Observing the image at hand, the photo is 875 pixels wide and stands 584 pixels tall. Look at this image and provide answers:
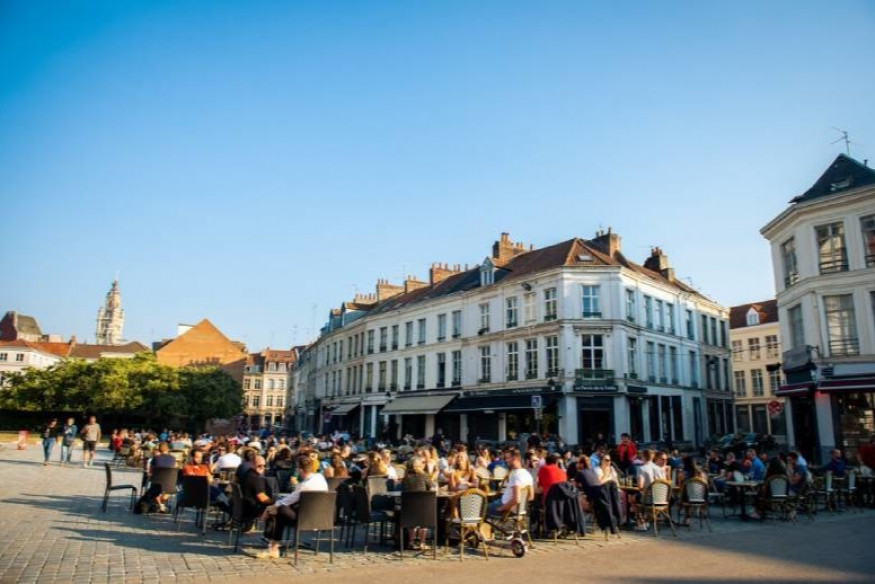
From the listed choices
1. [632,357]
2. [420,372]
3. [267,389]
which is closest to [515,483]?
[632,357]

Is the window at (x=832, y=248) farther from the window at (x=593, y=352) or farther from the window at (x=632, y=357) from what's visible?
the window at (x=593, y=352)

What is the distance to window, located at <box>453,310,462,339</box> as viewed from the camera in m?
34.8

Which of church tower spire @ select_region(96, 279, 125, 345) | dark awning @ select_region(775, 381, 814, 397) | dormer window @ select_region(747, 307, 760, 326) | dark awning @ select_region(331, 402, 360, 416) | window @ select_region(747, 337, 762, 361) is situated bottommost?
dark awning @ select_region(331, 402, 360, 416)

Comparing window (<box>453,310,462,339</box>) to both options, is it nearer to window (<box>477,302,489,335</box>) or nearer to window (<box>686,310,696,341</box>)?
window (<box>477,302,489,335</box>)

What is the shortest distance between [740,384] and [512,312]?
24554 mm

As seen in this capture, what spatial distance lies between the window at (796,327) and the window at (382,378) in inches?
988

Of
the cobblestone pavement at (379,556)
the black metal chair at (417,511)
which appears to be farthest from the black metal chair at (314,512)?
the black metal chair at (417,511)

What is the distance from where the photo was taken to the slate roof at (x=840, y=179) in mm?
20619

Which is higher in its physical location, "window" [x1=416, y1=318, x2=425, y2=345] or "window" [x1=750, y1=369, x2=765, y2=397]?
"window" [x1=416, y1=318, x2=425, y2=345]

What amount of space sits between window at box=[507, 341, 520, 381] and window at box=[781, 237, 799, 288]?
1277 centimetres

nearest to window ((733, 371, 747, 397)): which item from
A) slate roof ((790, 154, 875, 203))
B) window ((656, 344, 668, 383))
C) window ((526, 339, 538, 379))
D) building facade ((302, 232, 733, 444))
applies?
building facade ((302, 232, 733, 444))

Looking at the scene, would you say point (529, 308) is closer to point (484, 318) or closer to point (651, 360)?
point (484, 318)

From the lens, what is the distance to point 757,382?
44.1 metres

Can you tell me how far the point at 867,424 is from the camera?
19297 mm
